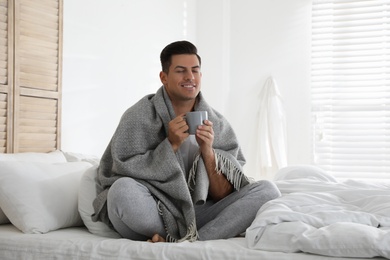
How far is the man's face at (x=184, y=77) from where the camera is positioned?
2430mm

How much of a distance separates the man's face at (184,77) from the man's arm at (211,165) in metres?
0.22

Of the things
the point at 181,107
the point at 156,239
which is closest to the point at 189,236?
the point at 156,239

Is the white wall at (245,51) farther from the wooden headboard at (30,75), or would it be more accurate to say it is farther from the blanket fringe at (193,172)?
the blanket fringe at (193,172)

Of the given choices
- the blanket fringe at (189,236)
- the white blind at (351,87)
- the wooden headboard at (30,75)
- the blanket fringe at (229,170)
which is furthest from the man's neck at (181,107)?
the white blind at (351,87)

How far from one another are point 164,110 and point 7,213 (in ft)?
2.43

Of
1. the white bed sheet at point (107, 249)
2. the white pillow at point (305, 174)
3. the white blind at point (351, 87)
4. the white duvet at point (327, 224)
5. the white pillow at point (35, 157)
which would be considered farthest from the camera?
the white blind at point (351, 87)

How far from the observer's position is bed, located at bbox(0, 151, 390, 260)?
1.86m

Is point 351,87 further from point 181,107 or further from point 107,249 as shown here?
point 107,249

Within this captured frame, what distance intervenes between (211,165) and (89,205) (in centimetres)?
51

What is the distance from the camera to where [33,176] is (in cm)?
242

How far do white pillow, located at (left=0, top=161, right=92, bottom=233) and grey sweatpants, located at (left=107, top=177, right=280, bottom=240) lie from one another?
0.29 metres

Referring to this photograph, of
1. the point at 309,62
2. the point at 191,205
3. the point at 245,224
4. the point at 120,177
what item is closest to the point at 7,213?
the point at 120,177

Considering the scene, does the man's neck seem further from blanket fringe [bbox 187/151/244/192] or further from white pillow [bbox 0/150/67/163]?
white pillow [bbox 0/150/67/163]

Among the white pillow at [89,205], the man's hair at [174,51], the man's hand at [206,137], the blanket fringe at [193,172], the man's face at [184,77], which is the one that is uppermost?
the man's hair at [174,51]
